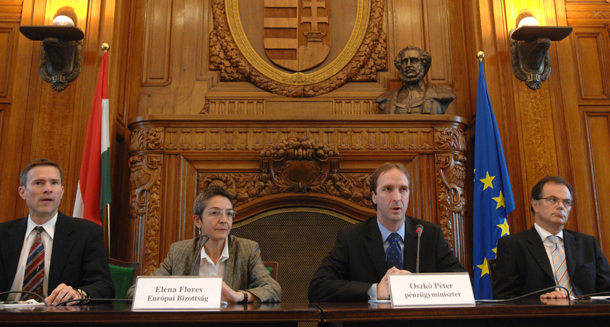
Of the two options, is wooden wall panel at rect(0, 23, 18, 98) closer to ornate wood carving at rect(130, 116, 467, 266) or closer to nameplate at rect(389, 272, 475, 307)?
ornate wood carving at rect(130, 116, 467, 266)

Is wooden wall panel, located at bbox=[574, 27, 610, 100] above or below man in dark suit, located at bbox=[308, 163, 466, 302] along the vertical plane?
above

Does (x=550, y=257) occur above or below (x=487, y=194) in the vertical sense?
below

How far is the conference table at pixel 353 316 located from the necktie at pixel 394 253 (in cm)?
80

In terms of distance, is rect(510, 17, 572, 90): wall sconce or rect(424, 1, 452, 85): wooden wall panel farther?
rect(424, 1, 452, 85): wooden wall panel

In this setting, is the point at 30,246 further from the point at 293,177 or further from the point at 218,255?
the point at 293,177

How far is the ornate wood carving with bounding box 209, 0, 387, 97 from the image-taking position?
4391mm

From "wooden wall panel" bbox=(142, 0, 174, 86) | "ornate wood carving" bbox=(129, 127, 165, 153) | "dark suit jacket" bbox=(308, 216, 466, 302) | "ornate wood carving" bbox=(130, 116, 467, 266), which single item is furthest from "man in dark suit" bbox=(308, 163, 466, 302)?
"wooden wall panel" bbox=(142, 0, 174, 86)

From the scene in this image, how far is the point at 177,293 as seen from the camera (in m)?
1.66

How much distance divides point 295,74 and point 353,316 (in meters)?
3.20

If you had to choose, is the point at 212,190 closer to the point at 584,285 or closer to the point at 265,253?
the point at 265,253

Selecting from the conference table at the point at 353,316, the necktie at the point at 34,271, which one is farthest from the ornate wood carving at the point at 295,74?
the conference table at the point at 353,316

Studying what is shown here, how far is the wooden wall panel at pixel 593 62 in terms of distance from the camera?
14.2 ft

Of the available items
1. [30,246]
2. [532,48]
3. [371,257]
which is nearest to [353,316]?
[371,257]

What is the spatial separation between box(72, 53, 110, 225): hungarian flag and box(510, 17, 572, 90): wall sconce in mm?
3216
